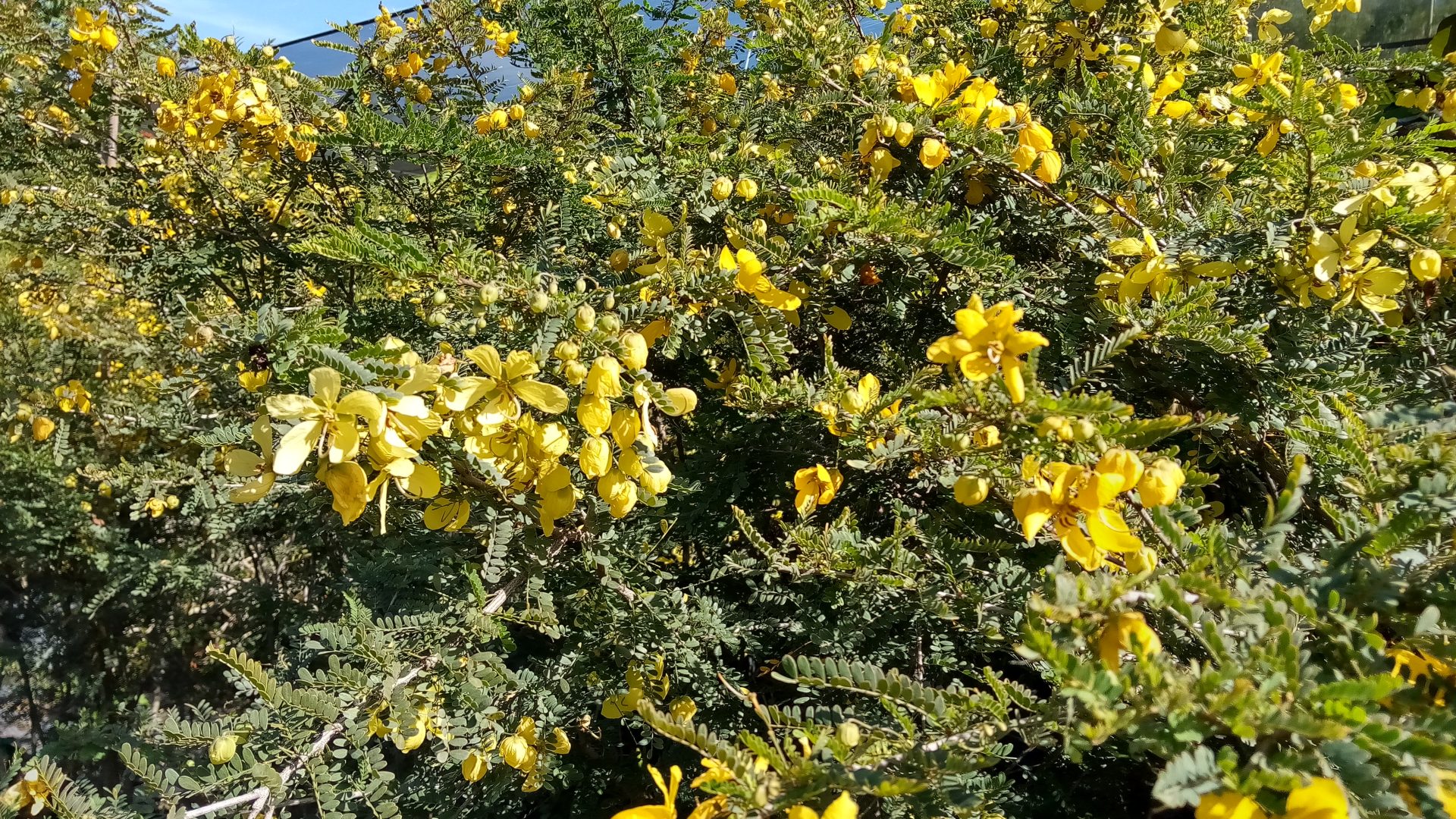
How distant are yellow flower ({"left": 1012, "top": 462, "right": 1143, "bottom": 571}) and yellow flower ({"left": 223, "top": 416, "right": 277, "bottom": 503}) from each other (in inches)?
43.4

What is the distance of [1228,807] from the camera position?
2.30 feet


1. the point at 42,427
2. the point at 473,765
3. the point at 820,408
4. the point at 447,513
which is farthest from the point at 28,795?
the point at 42,427

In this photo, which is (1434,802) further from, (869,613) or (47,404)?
(47,404)

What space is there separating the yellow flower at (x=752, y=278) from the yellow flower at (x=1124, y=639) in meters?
0.98

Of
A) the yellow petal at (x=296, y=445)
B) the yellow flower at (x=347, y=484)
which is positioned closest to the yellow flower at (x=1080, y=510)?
the yellow flower at (x=347, y=484)

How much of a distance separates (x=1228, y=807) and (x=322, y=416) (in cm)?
116

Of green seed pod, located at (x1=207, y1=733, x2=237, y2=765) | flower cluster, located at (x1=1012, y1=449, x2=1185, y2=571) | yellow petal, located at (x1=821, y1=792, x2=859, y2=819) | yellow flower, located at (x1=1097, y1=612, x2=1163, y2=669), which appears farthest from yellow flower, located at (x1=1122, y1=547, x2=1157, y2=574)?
green seed pod, located at (x1=207, y1=733, x2=237, y2=765)

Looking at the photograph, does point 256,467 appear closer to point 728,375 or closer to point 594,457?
point 594,457

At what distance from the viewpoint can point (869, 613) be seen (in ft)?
5.04

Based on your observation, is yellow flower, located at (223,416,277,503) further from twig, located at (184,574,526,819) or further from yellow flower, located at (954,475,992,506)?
yellow flower, located at (954,475,992,506)

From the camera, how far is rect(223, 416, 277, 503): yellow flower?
3.67ft

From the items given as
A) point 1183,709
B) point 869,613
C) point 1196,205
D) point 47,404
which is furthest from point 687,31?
point 47,404

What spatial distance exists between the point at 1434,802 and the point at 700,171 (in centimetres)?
176

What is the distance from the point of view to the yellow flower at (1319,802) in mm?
623
